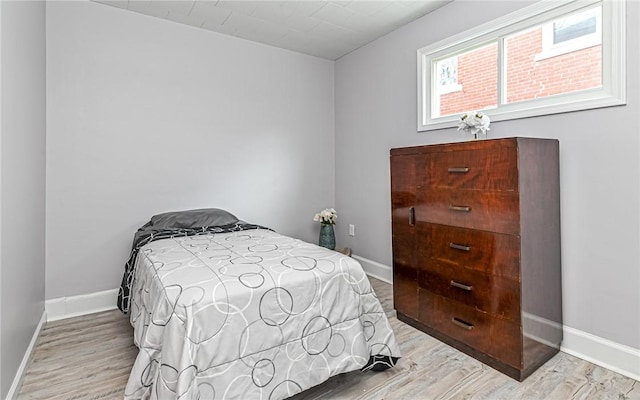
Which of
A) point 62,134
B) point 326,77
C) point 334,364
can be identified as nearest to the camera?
point 334,364

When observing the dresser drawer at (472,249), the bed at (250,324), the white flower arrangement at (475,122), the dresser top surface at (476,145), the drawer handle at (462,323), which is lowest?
the drawer handle at (462,323)

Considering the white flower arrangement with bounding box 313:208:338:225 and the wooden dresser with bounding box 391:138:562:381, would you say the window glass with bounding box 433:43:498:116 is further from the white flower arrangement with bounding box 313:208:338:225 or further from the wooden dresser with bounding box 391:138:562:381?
the white flower arrangement with bounding box 313:208:338:225

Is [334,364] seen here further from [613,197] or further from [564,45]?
[564,45]

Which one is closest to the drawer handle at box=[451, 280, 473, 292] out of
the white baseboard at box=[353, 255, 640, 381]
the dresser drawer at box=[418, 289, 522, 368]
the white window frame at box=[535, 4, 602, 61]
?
the dresser drawer at box=[418, 289, 522, 368]

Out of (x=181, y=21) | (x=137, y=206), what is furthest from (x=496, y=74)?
(x=137, y=206)

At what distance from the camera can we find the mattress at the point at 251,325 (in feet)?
4.41

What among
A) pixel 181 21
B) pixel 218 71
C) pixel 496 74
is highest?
pixel 181 21

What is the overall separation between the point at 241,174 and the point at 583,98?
8.96ft

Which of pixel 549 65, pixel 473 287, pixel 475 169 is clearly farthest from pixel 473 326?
pixel 549 65

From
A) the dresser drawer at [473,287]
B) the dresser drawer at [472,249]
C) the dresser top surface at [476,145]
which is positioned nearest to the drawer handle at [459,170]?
the dresser top surface at [476,145]

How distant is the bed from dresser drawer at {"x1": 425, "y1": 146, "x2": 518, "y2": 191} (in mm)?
831

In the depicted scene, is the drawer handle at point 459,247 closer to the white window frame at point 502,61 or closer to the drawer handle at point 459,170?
the drawer handle at point 459,170

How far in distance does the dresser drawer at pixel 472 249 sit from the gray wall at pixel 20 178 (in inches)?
86.1

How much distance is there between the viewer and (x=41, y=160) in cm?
238
